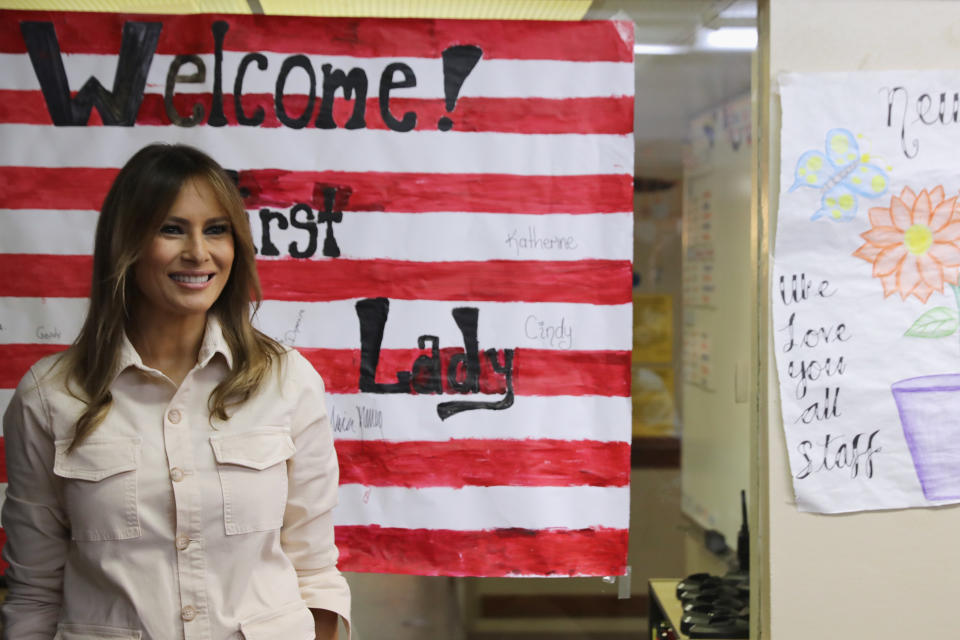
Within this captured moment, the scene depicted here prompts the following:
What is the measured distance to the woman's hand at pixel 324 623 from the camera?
1.45 meters

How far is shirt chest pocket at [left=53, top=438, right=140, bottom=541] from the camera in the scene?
1.25m

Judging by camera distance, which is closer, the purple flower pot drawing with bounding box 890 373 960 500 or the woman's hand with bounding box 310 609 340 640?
the woman's hand with bounding box 310 609 340 640

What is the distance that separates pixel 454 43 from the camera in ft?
6.11

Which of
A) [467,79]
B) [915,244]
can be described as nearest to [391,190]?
[467,79]

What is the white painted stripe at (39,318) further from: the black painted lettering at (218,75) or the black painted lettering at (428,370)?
the black painted lettering at (428,370)

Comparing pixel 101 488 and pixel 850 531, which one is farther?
pixel 850 531

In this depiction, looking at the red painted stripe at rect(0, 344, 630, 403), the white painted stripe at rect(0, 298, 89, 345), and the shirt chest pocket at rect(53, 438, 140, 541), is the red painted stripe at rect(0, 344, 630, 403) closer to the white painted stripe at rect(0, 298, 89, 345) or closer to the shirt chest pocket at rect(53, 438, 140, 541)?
the white painted stripe at rect(0, 298, 89, 345)

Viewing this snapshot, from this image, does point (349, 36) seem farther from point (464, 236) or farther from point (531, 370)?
point (531, 370)

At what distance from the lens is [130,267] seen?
1.36 meters

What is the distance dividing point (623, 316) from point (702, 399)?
0.94ft

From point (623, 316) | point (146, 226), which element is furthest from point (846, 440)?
point (146, 226)

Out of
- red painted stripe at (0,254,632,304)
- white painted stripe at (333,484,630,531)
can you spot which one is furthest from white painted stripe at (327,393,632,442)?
red painted stripe at (0,254,632,304)

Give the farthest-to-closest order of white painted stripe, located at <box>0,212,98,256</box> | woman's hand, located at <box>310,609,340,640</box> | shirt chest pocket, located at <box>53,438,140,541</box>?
white painted stripe, located at <box>0,212,98,256</box>, woman's hand, located at <box>310,609,340,640</box>, shirt chest pocket, located at <box>53,438,140,541</box>

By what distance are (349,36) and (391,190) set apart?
1.17ft
